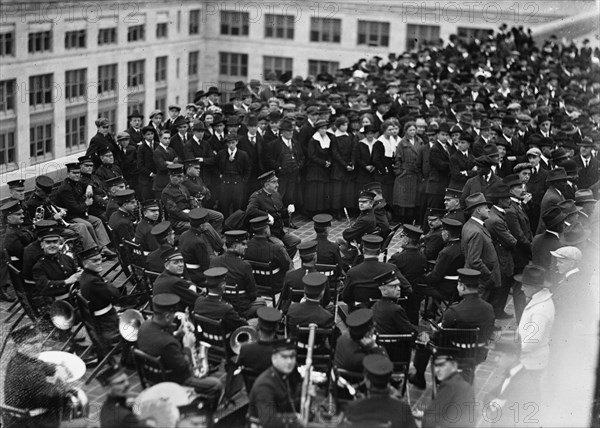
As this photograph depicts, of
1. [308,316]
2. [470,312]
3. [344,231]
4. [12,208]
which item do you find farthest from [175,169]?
[470,312]

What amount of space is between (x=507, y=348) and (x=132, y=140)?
937cm

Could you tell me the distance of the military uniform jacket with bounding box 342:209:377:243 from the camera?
1372 centimetres

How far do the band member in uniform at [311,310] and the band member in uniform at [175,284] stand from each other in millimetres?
1299

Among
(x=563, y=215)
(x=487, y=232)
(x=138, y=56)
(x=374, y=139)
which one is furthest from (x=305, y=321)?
(x=138, y=56)

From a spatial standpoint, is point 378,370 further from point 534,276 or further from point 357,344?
point 534,276

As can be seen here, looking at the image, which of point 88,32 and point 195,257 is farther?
point 88,32

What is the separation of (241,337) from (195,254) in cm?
235

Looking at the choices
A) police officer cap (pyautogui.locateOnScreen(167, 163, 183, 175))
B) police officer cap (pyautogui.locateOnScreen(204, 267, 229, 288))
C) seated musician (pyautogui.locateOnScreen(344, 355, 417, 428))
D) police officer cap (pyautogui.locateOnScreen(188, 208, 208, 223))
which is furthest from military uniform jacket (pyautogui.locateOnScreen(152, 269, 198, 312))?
police officer cap (pyautogui.locateOnScreen(167, 163, 183, 175))

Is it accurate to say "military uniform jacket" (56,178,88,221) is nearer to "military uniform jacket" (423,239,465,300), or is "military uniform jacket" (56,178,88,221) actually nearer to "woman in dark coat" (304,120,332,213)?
"woman in dark coat" (304,120,332,213)

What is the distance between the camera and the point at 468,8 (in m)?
61.4

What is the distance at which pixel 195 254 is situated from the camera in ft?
41.3

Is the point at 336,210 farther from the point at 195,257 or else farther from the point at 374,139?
the point at 195,257

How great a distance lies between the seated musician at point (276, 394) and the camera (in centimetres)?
839

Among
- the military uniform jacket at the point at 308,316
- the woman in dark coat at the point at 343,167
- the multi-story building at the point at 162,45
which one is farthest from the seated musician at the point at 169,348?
the multi-story building at the point at 162,45
